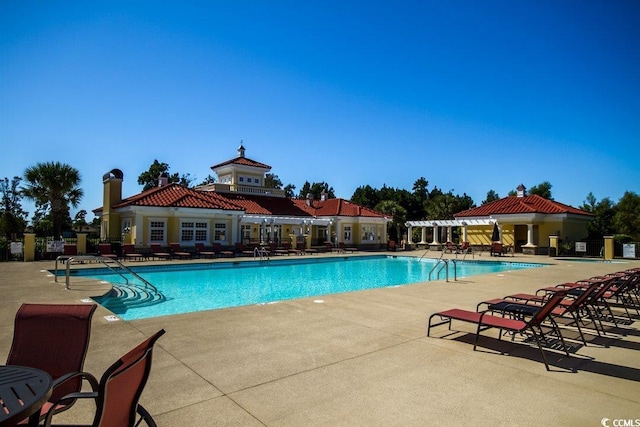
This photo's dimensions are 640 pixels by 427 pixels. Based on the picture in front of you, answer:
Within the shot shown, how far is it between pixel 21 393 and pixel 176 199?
2606 centimetres

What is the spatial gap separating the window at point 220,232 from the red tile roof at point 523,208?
23245 mm

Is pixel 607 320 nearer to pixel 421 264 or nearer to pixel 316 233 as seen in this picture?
pixel 421 264

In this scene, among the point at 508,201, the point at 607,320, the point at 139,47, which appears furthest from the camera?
the point at 508,201

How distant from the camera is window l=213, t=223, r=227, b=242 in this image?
2809 centimetres

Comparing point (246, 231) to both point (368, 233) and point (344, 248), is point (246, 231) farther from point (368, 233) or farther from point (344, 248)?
point (368, 233)

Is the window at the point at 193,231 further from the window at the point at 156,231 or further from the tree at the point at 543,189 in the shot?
the tree at the point at 543,189

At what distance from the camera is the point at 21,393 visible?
2.21 meters

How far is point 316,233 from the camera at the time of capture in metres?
38.9

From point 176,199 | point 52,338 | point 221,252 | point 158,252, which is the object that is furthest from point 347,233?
point 52,338

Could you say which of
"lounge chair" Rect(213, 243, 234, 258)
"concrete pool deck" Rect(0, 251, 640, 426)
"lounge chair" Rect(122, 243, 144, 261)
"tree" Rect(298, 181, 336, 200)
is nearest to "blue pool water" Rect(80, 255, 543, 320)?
"lounge chair" Rect(213, 243, 234, 258)

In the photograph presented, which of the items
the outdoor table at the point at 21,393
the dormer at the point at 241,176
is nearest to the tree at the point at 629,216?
the dormer at the point at 241,176

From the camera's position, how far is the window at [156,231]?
998 inches

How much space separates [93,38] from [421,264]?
2114 centimetres

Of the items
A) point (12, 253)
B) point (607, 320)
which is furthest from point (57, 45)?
point (607, 320)
